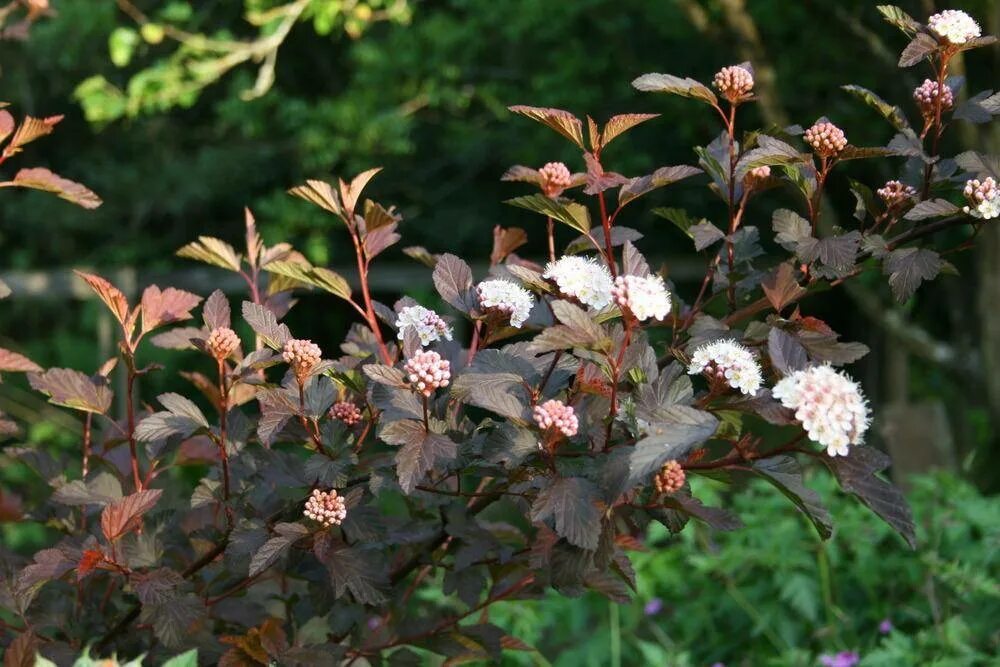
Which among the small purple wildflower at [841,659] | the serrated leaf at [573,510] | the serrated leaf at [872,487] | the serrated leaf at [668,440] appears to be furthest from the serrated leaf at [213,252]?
the small purple wildflower at [841,659]

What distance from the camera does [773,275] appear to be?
153 centimetres

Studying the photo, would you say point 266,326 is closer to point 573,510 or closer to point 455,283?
point 455,283

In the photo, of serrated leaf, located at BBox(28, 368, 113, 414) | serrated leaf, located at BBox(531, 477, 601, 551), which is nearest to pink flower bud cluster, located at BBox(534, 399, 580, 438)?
serrated leaf, located at BBox(531, 477, 601, 551)

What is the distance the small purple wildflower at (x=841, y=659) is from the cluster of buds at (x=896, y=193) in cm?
112

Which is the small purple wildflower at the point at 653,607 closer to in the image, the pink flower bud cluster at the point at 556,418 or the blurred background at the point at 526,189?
the blurred background at the point at 526,189

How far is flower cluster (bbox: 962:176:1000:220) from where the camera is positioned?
4.73 ft

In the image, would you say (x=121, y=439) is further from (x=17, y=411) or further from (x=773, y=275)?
(x=17, y=411)

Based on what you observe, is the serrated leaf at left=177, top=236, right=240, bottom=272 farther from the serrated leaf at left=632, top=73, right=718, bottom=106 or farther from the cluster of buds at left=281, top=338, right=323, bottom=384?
the serrated leaf at left=632, top=73, right=718, bottom=106

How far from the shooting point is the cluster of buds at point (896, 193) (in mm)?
1538

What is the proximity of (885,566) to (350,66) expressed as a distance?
18.9 ft

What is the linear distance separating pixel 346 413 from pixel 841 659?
4.37 feet

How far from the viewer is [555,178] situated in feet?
5.13

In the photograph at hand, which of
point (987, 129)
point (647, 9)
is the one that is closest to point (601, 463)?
point (987, 129)

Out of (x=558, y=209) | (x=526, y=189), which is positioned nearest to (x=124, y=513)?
(x=558, y=209)
